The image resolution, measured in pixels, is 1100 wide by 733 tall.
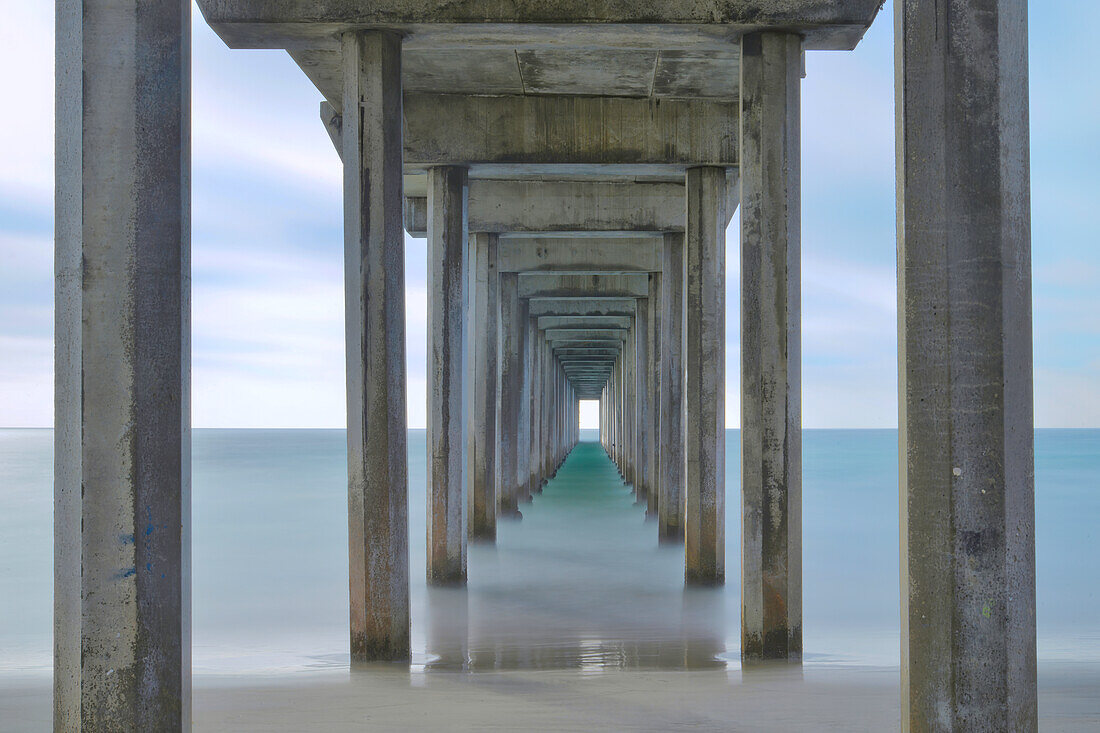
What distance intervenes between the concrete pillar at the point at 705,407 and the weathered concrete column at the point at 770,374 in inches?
123

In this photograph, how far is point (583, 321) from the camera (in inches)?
1125

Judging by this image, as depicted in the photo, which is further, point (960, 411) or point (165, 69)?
point (165, 69)

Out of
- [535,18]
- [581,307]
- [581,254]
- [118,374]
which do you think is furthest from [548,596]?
[581,307]

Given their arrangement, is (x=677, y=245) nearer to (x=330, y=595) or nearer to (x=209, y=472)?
(x=330, y=595)

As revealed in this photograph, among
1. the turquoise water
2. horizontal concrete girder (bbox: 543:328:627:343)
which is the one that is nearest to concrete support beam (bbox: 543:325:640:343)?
horizontal concrete girder (bbox: 543:328:627:343)

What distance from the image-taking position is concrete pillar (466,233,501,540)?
1412 cm

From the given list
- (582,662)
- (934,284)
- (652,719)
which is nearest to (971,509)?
(934,284)

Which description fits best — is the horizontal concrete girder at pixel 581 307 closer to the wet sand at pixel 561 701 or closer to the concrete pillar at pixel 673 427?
the concrete pillar at pixel 673 427

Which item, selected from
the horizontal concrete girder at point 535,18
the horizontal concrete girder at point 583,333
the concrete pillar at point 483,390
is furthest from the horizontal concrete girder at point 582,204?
the horizontal concrete girder at point 583,333

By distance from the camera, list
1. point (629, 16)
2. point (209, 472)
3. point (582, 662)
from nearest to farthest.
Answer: point (582, 662) < point (629, 16) < point (209, 472)

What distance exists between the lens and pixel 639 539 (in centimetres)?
1431

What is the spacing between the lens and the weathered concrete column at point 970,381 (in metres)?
3.38

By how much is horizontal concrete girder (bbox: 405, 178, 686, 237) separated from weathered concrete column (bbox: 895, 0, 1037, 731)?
10841mm

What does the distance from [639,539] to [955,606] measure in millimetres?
11060
